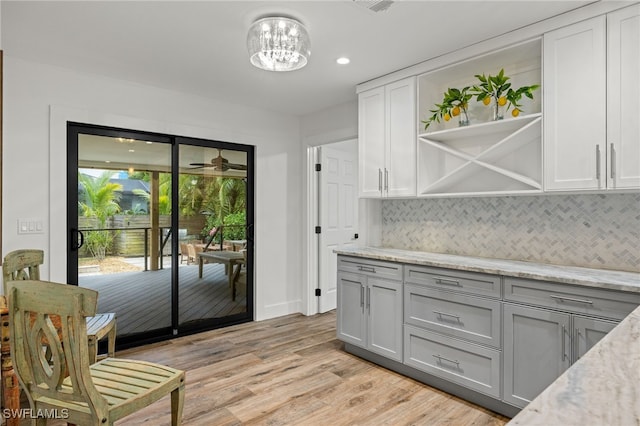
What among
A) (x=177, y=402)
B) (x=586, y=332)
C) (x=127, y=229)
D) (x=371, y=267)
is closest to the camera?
(x=177, y=402)

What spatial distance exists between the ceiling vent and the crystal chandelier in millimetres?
424

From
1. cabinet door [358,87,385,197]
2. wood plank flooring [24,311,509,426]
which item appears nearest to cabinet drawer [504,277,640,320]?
wood plank flooring [24,311,509,426]

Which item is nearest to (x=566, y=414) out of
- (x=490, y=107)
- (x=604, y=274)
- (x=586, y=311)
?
(x=586, y=311)

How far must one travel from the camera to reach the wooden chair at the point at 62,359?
4.98 ft

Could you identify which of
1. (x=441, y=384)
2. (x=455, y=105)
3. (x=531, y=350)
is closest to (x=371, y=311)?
(x=441, y=384)

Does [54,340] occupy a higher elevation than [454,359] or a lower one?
higher

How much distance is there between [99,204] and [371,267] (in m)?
2.59

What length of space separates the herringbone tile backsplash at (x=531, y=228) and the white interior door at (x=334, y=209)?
1.33 metres

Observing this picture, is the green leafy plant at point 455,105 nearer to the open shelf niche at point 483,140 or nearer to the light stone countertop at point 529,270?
the open shelf niche at point 483,140

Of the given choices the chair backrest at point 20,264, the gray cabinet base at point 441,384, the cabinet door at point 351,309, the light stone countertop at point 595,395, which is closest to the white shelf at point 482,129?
the cabinet door at point 351,309

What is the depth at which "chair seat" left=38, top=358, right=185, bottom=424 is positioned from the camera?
163 cm

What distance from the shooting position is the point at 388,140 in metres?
3.41

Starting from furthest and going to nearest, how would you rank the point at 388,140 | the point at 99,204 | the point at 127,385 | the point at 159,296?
1. the point at 159,296
2. the point at 99,204
3. the point at 388,140
4. the point at 127,385

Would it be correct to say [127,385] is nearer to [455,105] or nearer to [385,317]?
[385,317]
